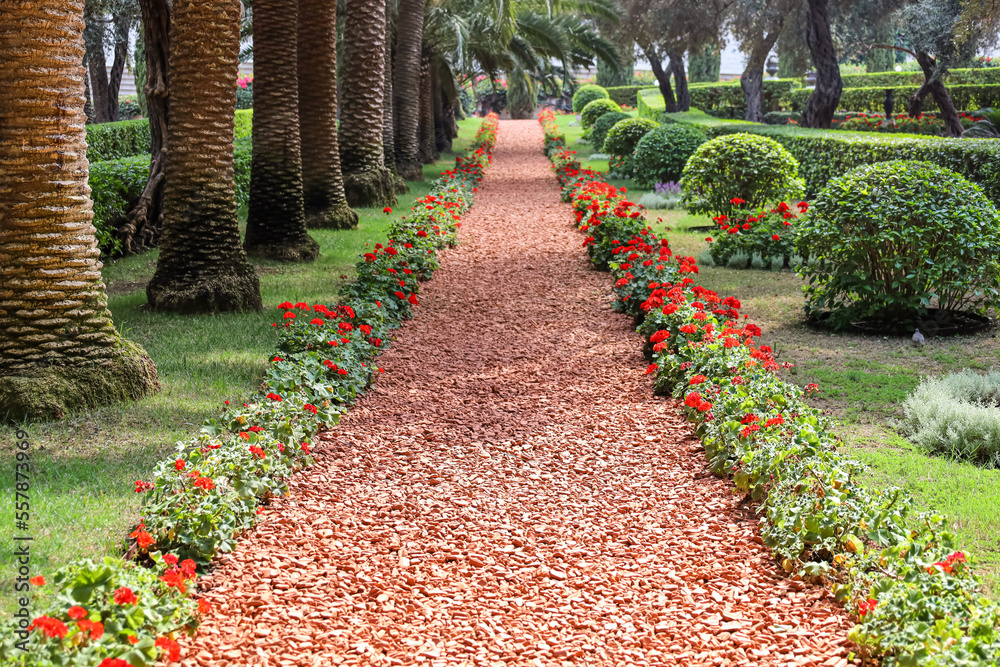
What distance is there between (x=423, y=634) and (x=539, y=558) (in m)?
0.79

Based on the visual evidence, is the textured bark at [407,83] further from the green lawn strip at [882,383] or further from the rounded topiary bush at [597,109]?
the rounded topiary bush at [597,109]

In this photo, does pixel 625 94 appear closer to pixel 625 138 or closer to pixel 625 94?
pixel 625 94

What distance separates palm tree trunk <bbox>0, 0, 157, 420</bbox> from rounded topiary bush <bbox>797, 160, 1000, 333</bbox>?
569cm

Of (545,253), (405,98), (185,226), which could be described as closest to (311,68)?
(545,253)

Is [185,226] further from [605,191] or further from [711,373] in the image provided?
[605,191]

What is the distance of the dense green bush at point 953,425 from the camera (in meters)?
5.06

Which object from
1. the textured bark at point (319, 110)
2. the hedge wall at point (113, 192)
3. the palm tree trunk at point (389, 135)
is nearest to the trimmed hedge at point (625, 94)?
the palm tree trunk at point (389, 135)

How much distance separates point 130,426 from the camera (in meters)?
5.23

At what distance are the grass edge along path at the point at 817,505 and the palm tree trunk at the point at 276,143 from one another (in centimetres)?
517

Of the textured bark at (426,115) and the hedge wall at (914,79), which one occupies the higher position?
the hedge wall at (914,79)

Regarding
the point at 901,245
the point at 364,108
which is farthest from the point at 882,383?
the point at 364,108

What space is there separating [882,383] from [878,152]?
27.7ft

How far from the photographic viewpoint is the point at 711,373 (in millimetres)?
5672

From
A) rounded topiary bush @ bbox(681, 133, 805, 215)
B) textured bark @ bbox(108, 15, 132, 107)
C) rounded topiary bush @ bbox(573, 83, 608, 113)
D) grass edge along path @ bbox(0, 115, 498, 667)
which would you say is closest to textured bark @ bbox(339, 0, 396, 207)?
rounded topiary bush @ bbox(681, 133, 805, 215)
